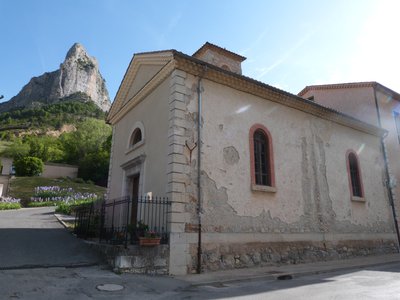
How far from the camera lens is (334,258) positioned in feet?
39.7

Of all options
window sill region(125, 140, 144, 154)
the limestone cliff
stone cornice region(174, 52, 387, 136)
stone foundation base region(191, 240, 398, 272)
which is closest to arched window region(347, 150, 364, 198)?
stone cornice region(174, 52, 387, 136)

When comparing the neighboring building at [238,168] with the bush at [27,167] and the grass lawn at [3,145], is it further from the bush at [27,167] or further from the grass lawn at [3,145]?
the grass lawn at [3,145]

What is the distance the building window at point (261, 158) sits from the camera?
10.9 m

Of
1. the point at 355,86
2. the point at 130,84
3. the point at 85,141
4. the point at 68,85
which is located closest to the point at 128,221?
the point at 130,84

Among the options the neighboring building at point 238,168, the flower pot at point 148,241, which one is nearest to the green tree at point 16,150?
the neighboring building at point 238,168

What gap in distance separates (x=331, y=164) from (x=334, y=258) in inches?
152

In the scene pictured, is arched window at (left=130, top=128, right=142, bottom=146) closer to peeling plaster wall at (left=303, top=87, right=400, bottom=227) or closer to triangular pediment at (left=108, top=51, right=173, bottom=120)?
triangular pediment at (left=108, top=51, right=173, bottom=120)

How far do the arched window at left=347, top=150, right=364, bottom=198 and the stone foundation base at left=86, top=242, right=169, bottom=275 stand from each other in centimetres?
999

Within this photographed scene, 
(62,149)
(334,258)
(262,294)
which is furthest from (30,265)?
(62,149)

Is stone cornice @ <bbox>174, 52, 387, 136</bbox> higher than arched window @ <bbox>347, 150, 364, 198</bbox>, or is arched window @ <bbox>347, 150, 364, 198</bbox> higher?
stone cornice @ <bbox>174, 52, 387, 136</bbox>

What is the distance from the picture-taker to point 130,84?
14.0 m

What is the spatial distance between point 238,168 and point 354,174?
7.57 m

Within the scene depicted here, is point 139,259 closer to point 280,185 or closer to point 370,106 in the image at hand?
point 280,185

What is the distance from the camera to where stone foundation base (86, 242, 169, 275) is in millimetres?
7559
